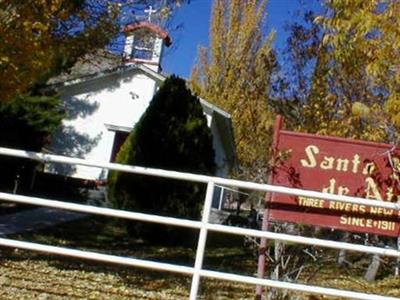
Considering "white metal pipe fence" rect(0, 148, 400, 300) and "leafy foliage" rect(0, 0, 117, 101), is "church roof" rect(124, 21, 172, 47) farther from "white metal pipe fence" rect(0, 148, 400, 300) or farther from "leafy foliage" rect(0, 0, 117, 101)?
"white metal pipe fence" rect(0, 148, 400, 300)

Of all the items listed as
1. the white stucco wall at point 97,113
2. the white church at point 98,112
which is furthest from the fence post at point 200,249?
the white stucco wall at point 97,113

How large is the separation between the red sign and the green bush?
6.23 meters

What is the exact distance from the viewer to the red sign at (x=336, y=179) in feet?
19.3

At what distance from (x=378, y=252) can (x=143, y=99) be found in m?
19.1

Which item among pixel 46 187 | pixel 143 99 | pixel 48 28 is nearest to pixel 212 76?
pixel 143 99

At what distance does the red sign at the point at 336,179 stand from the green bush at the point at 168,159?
245 inches

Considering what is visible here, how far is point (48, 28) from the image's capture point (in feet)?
23.7

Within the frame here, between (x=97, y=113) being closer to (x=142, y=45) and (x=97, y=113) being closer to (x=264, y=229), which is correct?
(x=142, y=45)

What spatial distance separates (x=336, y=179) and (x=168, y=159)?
22.0 feet

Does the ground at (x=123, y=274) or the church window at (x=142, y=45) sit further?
the church window at (x=142, y=45)

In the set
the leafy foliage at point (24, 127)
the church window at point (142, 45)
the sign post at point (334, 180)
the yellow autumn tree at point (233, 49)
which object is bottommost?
the sign post at point (334, 180)

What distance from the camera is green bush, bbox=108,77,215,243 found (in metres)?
12.5

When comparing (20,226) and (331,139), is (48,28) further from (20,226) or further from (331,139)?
(20,226)

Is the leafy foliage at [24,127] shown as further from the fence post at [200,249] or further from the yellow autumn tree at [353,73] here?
the fence post at [200,249]
